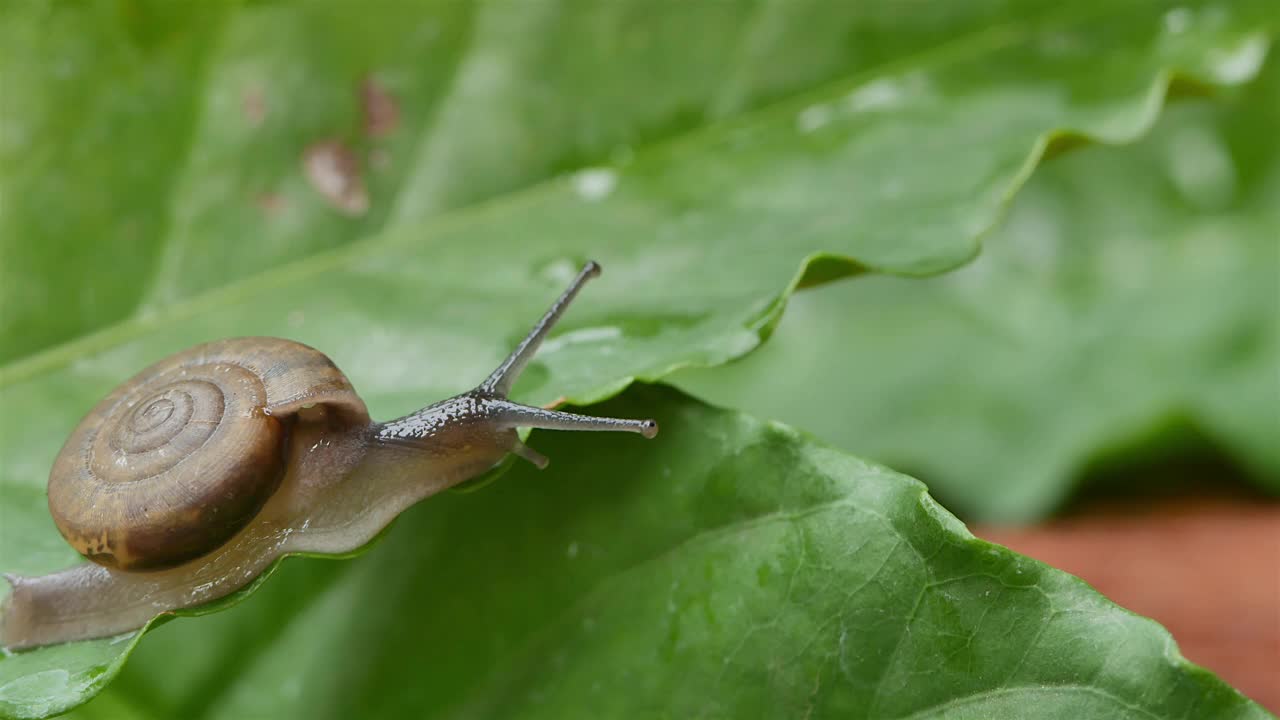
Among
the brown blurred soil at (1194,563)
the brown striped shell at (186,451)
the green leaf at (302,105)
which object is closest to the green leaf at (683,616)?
the brown striped shell at (186,451)

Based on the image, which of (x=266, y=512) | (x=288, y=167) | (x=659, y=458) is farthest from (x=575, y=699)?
(x=288, y=167)

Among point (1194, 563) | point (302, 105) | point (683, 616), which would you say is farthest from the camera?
point (1194, 563)

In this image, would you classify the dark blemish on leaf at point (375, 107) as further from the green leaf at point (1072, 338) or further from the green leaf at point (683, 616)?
the green leaf at point (1072, 338)

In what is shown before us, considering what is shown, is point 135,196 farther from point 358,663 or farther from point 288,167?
point 358,663

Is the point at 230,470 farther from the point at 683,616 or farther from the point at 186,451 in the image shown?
the point at 683,616

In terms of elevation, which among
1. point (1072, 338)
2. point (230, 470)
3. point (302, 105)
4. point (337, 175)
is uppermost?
point (302, 105)

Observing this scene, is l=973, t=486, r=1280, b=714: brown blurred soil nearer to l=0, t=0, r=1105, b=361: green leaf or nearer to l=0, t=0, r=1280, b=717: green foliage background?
l=0, t=0, r=1280, b=717: green foliage background

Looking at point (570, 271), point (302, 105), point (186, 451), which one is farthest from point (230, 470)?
point (302, 105)

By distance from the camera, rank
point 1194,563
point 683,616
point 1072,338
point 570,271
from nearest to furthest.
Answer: point 683,616, point 570,271, point 1194,563, point 1072,338
